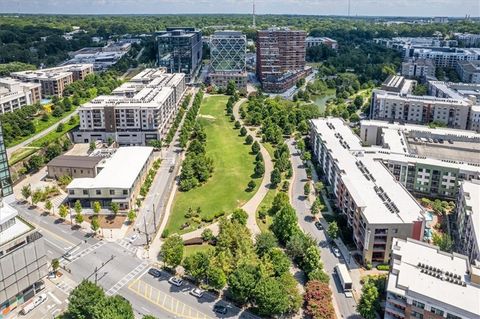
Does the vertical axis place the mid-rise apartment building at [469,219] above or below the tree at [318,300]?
above

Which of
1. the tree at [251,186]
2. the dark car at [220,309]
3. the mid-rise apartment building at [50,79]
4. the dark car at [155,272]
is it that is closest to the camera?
the dark car at [220,309]

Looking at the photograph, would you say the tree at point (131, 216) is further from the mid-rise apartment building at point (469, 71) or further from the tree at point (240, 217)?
the mid-rise apartment building at point (469, 71)

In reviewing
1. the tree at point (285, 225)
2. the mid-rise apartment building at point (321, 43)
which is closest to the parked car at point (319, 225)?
the tree at point (285, 225)

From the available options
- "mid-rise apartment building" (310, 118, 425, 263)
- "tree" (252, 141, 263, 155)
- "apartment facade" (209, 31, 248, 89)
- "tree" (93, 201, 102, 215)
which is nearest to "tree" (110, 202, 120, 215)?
"tree" (93, 201, 102, 215)

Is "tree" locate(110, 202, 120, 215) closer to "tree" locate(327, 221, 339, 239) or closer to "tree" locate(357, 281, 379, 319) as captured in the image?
"tree" locate(327, 221, 339, 239)

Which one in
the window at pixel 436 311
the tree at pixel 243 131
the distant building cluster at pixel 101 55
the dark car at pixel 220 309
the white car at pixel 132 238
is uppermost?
the distant building cluster at pixel 101 55

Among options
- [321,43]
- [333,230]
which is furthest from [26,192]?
[321,43]
